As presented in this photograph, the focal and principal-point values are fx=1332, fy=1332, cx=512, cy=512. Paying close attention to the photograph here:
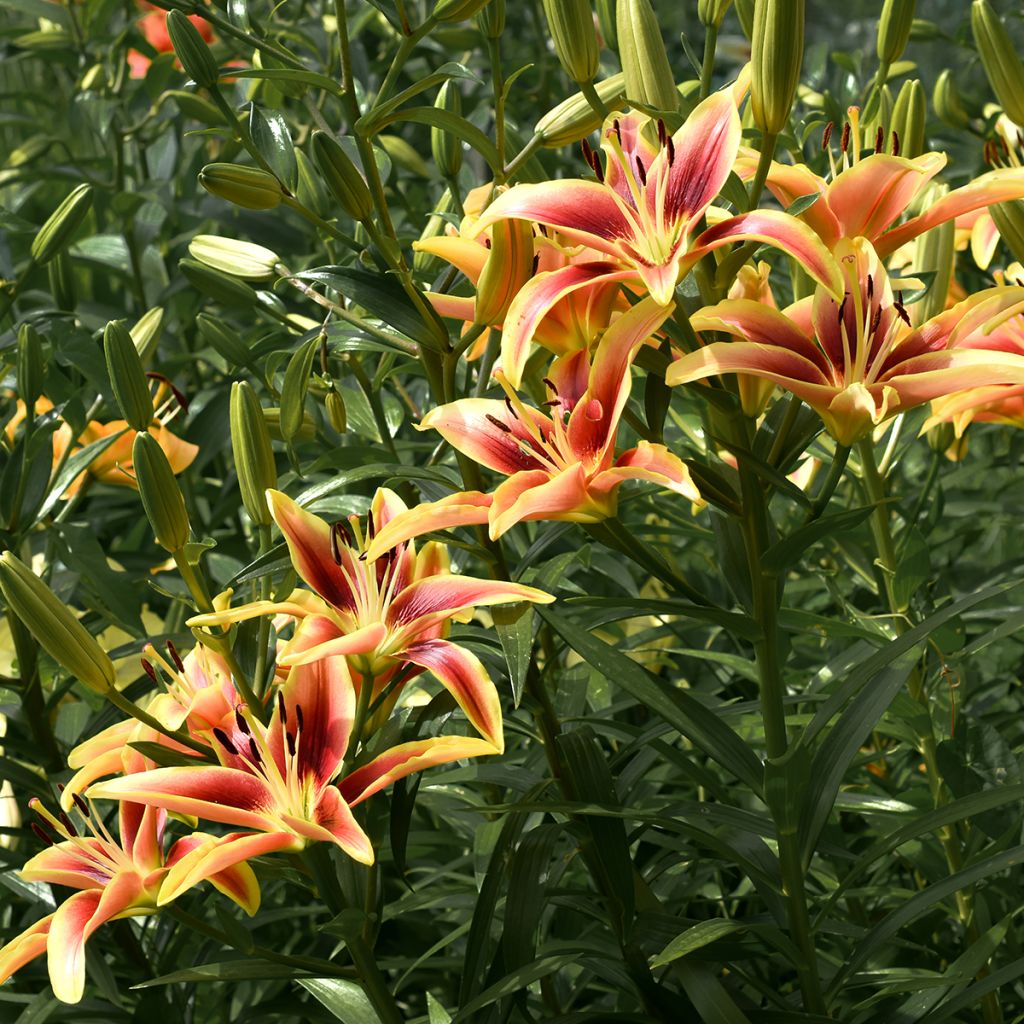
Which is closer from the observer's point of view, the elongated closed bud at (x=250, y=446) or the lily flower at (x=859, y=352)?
the lily flower at (x=859, y=352)

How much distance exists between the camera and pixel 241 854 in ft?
1.57

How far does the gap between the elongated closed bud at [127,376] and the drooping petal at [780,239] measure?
0.91 feet

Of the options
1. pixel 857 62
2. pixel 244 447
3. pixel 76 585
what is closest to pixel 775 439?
pixel 244 447

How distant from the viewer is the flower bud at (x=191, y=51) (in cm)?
67

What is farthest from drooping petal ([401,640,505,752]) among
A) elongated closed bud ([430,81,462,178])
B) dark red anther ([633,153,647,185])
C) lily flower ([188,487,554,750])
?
elongated closed bud ([430,81,462,178])

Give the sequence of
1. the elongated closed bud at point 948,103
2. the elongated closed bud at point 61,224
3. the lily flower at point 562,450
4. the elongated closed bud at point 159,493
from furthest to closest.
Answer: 1. the elongated closed bud at point 948,103
2. the elongated closed bud at point 61,224
3. the elongated closed bud at point 159,493
4. the lily flower at point 562,450

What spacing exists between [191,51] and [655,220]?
286 millimetres

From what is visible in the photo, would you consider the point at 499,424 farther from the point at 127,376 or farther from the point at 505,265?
the point at 127,376

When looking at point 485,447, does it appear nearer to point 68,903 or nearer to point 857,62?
point 68,903

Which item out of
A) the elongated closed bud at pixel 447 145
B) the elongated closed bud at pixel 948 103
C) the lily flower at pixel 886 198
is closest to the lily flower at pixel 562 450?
the lily flower at pixel 886 198

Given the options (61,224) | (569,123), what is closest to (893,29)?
(569,123)

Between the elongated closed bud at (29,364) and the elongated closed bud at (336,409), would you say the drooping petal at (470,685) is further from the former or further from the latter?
the elongated closed bud at (29,364)

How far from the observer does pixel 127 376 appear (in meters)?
0.64

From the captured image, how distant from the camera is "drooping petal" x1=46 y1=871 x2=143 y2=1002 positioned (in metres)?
0.51
